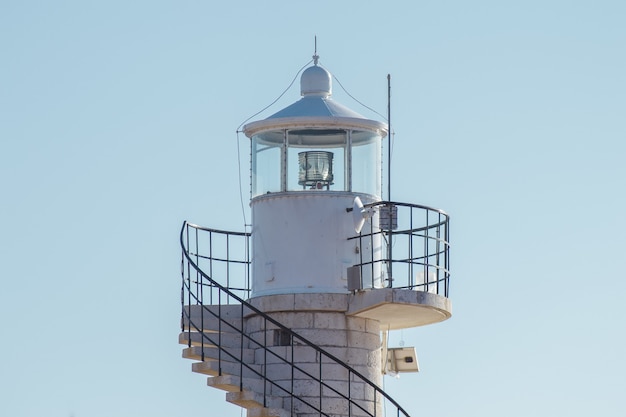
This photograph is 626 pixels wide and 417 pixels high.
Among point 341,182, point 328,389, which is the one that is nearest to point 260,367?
point 328,389

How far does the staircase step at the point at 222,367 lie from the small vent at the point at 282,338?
2.25 ft

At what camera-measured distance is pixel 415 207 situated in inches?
1324

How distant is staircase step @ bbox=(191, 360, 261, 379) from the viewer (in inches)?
1282

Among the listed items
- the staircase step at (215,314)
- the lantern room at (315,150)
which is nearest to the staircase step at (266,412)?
the staircase step at (215,314)

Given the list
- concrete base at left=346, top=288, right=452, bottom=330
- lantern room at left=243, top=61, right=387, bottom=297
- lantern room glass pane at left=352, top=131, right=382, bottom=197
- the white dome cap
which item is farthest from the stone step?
the white dome cap

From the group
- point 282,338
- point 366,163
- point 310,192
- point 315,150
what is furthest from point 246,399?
point 366,163

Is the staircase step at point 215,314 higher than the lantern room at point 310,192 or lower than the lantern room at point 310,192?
lower

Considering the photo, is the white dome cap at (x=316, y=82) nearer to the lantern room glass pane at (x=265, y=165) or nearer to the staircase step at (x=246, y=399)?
the lantern room glass pane at (x=265, y=165)

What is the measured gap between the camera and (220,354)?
108 ft

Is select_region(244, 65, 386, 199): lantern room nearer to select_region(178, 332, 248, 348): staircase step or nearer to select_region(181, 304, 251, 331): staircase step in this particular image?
select_region(181, 304, 251, 331): staircase step

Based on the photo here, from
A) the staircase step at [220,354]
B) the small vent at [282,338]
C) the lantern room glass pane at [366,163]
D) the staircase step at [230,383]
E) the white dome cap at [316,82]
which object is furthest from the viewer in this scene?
the white dome cap at [316,82]

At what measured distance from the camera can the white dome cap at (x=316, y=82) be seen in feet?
116

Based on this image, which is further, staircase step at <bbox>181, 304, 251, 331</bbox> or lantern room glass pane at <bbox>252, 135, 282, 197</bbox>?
lantern room glass pane at <bbox>252, 135, 282, 197</bbox>

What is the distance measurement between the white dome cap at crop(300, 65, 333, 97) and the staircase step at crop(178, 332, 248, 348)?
441 centimetres
